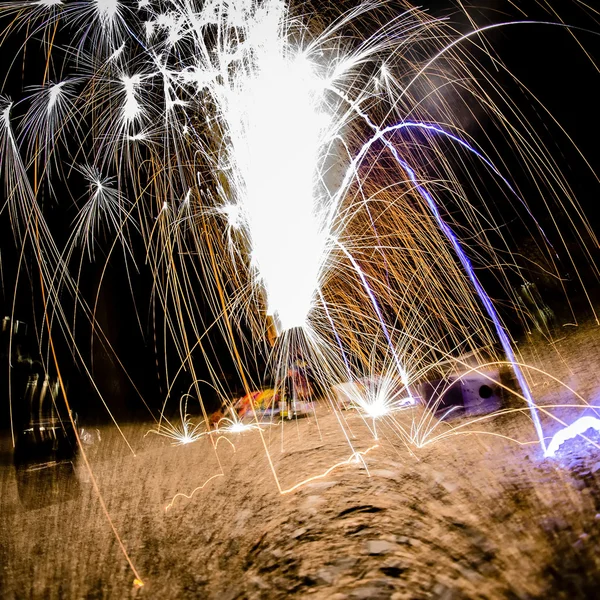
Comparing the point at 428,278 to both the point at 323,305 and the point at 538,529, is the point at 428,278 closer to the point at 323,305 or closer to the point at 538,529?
the point at 323,305

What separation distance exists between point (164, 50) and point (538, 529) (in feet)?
22.6

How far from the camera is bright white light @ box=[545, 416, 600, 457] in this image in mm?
3105

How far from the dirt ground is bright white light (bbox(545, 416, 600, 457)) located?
0.08 meters

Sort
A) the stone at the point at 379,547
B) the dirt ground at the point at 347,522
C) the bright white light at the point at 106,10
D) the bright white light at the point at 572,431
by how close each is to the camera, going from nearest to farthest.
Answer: the dirt ground at the point at 347,522 < the stone at the point at 379,547 < the bright white light at the point at 572,431 < the bright white light at the point at 106,10

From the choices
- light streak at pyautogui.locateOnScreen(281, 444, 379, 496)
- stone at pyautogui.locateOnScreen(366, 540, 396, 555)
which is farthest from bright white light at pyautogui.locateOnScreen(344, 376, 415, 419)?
stone at pyautogui.locateOnScreen(366, 540, 396, 555)

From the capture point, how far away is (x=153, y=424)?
31.2ft

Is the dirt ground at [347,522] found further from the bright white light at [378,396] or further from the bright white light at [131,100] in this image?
the bright white light at [131,100]

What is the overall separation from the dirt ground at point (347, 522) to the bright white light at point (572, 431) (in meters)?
0.08

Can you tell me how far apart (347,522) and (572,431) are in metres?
1.92

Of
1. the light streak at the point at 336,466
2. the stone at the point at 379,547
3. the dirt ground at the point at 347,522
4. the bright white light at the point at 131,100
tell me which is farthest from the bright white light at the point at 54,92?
the stone at the point at 379,547

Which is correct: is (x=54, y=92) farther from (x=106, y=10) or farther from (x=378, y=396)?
(x=378, y=396)

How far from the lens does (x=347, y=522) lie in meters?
2.88

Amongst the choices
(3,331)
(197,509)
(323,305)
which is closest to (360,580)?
(197,509)

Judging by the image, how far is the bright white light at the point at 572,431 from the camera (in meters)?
3.11
